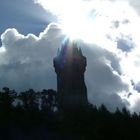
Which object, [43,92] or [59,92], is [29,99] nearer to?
[43,92]

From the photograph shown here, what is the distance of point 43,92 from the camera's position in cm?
13588

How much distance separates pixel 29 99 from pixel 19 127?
36276mm

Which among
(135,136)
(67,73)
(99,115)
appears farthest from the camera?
(67,73)

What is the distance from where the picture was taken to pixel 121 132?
105 m

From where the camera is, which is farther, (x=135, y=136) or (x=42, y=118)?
(x=135, y=136)

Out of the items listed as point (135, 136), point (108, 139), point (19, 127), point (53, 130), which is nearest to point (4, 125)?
point (19, 127)

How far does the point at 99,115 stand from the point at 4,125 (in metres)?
33.6

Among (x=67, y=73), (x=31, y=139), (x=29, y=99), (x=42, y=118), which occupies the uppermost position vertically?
(x=67, y=73)

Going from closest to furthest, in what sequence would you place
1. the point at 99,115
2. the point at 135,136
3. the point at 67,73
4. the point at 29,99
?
the point at 135,136 < the point at 99,115 < the point at 29,99 < the point at 67,73

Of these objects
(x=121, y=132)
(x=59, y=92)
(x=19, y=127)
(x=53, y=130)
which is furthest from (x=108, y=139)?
(x=59, y=92)

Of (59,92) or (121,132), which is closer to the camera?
(121,132)

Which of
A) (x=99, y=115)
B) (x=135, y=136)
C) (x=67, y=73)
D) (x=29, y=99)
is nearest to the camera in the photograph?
(x=135, y=136)

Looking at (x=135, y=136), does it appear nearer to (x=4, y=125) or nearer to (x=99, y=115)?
(x=99, y=115)

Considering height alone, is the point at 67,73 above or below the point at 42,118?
above
